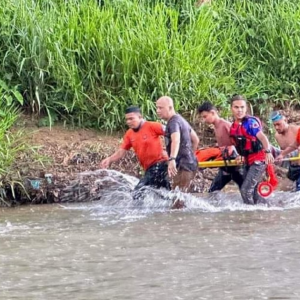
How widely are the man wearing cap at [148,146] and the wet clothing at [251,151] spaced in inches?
33.4

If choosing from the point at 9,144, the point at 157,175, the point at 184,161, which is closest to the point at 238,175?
the point at 184,161

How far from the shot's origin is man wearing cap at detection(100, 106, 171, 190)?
10258 mm

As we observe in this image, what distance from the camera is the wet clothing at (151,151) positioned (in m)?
10.3

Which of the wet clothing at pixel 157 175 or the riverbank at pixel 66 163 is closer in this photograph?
the wet clothing at pixel 157 175

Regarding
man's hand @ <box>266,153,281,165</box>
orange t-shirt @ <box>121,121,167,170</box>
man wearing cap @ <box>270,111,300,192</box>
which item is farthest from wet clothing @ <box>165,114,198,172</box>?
man wearing cap @ <box>270,111,300,192</box>

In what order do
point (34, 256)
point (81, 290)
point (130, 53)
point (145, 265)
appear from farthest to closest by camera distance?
1. point (130, 53)
2. point (34, 256)
3. point (145, 265)
4. point (81, 290)

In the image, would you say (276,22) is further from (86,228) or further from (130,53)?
(86,228)

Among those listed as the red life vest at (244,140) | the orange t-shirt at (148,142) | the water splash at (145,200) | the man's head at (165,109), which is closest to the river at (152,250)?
the water splash at (145,200)

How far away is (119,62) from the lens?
1256 cm

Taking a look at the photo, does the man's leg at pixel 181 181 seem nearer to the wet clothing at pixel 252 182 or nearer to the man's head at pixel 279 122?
the wet clothing at pixel 252 182

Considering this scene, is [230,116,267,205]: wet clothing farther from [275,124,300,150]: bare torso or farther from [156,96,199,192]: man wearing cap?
[275,124,300,150]: bare torso

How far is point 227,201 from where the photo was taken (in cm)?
1048

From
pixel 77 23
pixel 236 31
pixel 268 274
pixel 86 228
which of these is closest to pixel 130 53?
pixel 77 23

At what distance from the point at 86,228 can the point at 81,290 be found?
2749mm
